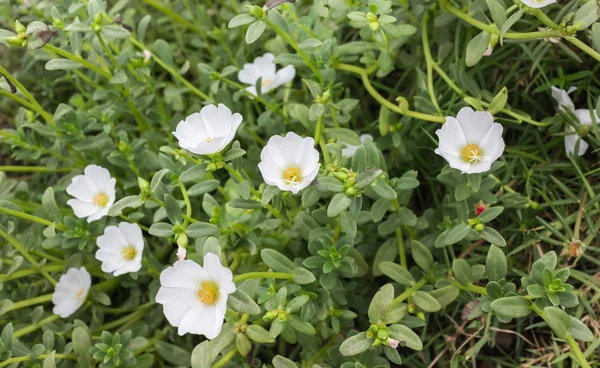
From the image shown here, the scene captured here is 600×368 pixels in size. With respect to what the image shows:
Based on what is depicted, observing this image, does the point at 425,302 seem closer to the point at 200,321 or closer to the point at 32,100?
the point at 200,321

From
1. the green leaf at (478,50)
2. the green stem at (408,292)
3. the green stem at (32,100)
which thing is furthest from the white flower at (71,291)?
the green leaf at (478,50)

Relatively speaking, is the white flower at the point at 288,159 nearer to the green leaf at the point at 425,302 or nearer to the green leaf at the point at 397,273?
the green leaf at the point at 397,273

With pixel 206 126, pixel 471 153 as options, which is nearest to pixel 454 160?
pixel 471 153

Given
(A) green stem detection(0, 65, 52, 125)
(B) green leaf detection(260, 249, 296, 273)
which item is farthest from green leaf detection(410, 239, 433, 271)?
(A) green stem detection(0, 65, 52, 125)

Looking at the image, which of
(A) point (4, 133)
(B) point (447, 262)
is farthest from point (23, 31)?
(B) point (447, 262)

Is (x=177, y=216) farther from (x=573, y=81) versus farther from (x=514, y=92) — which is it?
(x=573, y=81)
